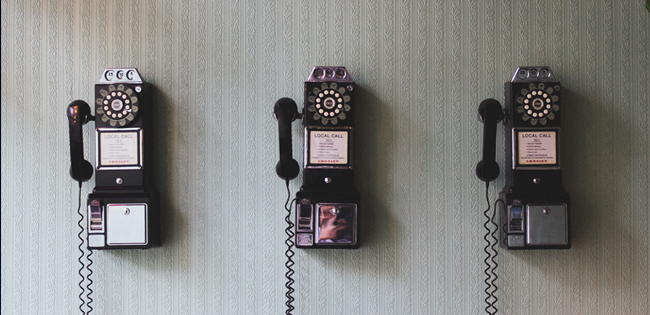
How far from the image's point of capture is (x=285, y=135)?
1.34m

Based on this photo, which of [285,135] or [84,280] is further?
[84,280]

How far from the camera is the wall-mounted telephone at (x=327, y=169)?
137cm

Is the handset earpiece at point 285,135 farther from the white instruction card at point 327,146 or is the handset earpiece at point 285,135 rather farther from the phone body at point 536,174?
the phone body at point 536,174

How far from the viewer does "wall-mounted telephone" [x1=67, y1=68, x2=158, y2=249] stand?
137 centimetres

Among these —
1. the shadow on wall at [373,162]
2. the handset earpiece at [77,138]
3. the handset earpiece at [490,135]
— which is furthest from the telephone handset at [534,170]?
the handset earpiece at [77,138]

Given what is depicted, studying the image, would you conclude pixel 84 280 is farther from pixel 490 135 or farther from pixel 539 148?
pixel 539 148

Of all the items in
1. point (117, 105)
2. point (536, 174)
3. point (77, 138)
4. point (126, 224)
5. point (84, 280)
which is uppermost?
point (117, 105)

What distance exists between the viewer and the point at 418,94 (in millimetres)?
1445

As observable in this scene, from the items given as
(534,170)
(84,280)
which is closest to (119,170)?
(84,280)

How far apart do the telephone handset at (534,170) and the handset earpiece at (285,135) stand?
1.88 ft

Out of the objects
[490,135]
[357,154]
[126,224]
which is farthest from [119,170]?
[490,135]

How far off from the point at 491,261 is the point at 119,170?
1.20 meters

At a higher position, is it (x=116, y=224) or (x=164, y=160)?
(x=164, y=160)

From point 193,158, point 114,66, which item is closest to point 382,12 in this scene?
point 193,158
